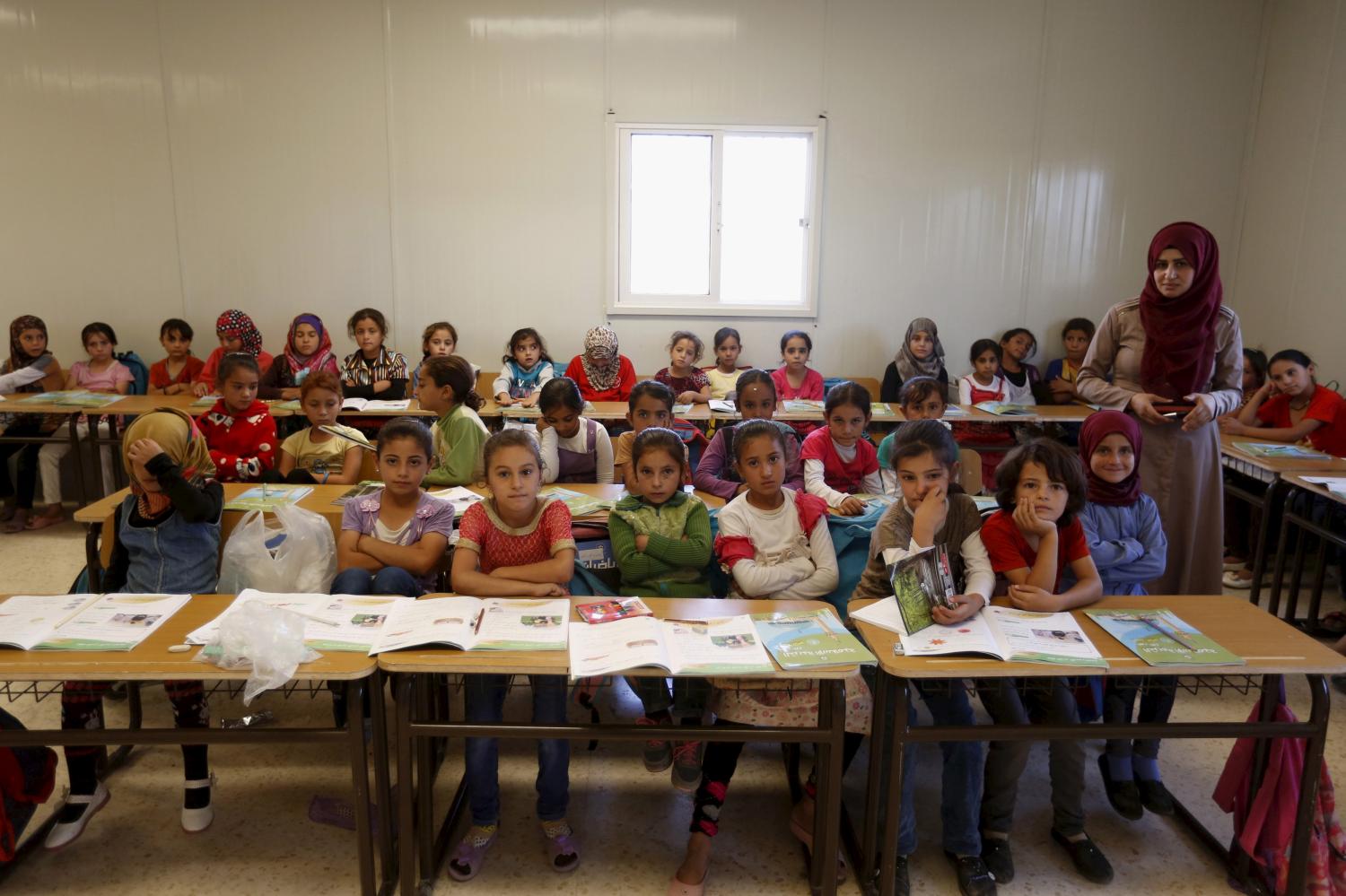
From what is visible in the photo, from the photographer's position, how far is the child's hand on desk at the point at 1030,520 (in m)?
2.23

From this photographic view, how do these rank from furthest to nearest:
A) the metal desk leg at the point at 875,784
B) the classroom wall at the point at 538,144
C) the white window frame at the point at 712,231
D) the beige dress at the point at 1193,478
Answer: the white window frame at the point at 712,231
the classroom wall at the point at 538,144
the beige dress at the point at 1193,478
the metal desk leg at the point at 875,784

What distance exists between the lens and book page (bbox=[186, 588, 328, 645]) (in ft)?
6.18

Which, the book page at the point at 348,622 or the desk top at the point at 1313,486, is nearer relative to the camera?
the book page at the point at 348,622

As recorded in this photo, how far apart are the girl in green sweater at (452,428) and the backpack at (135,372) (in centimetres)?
375

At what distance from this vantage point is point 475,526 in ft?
7.74

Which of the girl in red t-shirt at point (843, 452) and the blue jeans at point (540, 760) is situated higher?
the girl in red t-shirt at point (843, 452)

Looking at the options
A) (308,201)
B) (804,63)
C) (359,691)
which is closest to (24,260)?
(308,201)

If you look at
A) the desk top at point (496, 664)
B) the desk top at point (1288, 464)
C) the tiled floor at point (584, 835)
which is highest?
the desk top at point (1288, 464)

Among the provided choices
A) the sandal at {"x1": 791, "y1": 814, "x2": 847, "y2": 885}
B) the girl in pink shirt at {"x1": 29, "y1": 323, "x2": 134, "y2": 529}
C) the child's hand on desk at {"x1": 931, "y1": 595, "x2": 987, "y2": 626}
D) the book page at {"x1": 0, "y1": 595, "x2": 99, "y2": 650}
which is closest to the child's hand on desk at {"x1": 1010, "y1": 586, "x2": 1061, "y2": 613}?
the child's hand on desk at {"x1": 931, "y1": 595, "x2": 987, "y2": 626}

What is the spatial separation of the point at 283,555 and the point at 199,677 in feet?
2.53

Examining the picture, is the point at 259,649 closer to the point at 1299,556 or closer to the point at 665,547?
the point at 665,547

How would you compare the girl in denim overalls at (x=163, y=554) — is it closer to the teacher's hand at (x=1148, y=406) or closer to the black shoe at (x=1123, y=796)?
the black shoe at (x=1123, y=796)

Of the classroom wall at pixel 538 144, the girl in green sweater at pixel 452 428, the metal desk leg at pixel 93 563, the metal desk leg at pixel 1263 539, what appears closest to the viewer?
the metal desk leg at pixel 93 563

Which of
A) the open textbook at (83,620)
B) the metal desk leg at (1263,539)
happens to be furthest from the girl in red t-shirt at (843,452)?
the open textbook at (83,620)
